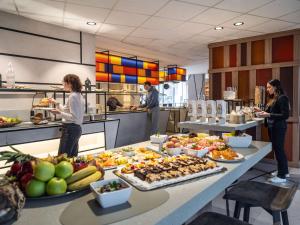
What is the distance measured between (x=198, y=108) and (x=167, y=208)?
2.31m

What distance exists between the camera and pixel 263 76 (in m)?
5.16

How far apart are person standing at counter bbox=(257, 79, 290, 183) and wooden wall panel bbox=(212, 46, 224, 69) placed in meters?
2.10

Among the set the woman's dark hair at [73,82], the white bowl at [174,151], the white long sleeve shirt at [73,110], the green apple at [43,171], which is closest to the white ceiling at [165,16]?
the woman's dark hair at [73,82]

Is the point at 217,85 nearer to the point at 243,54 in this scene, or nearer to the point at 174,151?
the point at 243,54

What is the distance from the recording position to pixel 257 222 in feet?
8.76

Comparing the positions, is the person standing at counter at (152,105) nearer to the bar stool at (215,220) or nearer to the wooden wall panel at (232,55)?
the wooden wall panel at (232,55)

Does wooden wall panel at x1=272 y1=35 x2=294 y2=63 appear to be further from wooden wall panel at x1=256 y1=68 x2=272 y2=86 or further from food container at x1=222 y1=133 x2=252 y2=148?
food container at x1=222 y1=133 x2=252 y2=148

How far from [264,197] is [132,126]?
15.3 ft

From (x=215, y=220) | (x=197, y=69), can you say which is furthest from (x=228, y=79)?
(x=197, y=69)

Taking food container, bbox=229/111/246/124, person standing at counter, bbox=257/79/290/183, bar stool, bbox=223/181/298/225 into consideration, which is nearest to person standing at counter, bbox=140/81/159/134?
person standing at counter, bbox=257/79/290/183

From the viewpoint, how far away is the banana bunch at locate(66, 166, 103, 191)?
46.5 inches

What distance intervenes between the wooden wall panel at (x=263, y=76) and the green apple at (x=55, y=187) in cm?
495

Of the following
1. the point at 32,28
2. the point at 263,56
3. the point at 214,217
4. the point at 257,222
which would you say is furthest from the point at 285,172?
the point at 32,28

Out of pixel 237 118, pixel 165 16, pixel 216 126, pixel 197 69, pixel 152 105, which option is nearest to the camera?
pixel 216 126
